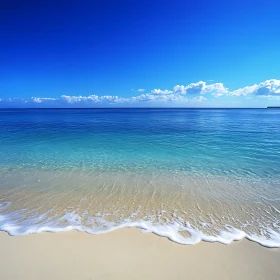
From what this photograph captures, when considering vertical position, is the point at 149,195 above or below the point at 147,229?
below

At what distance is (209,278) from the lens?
359 centimetres

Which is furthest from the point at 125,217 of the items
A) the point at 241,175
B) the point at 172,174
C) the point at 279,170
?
the point at 279,170

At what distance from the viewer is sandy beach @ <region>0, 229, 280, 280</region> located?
3684 millimetres

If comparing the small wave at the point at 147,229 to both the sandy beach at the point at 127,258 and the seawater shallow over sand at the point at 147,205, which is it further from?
the sandy beach at the point at 127,258

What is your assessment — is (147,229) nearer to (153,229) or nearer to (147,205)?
(153,229)

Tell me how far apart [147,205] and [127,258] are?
2.64 m

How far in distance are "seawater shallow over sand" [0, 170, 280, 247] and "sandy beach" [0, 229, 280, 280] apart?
348 millimetres

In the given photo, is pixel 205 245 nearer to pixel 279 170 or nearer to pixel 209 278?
pixel 209 278

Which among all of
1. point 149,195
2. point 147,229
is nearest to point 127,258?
point 147,229

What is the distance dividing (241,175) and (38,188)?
10.8 m

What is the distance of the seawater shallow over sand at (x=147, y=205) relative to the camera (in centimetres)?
518

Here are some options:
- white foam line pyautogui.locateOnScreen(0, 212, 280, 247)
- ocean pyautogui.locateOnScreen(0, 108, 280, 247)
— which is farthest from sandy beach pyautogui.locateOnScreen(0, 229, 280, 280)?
ocean pyautogui.locateOnScreen(0, 108, 280, 247)

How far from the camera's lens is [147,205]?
6.64 metres

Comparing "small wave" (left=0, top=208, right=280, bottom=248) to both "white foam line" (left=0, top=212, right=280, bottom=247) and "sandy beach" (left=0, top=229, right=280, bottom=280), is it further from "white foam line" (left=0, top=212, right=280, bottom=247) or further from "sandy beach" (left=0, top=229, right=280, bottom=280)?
"sandy beach" (left=0, top=229, right=280, bottom=280)
